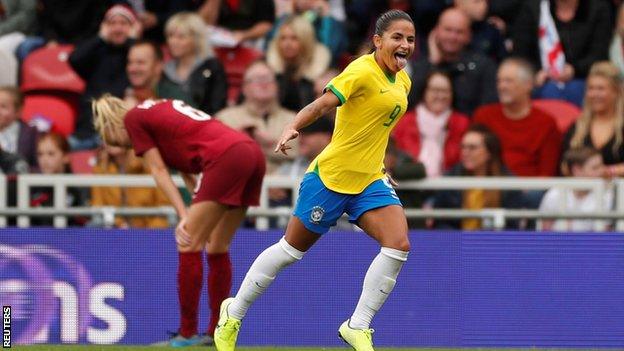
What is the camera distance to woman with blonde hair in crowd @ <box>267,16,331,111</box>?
1339 cm

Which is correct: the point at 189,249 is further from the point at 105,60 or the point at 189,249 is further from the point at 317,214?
the point at 105,60

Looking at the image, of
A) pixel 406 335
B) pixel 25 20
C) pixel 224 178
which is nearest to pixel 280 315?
Result: pixel 406 335

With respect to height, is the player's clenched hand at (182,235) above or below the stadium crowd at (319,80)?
below

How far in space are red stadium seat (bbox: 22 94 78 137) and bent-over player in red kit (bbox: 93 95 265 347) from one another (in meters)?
3.68

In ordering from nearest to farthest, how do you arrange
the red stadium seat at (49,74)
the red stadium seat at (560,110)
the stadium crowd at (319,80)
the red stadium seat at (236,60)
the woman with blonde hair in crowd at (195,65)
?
the stadium crowd at (319,80), the red stadium seat at (560,110), the woman with blonde hair in crowd at (195,65), the red stadium seat at (236,60), the red stadium seat at (49,74)

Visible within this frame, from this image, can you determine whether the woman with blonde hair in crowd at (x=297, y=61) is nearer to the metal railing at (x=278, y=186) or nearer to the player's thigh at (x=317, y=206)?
the metal railing at (x=278, y=186)

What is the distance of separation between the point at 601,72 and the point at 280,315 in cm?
344

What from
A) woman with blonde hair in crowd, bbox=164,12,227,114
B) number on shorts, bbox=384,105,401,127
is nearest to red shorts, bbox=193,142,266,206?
number on shorts, bbox=384,105,401,127

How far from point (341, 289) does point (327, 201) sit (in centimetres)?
261

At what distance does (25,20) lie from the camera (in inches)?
585

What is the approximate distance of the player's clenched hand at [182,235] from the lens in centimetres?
980

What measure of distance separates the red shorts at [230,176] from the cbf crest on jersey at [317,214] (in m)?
1.33

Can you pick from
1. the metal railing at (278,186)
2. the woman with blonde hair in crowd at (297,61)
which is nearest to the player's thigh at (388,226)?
the metal railing at (278,186)
